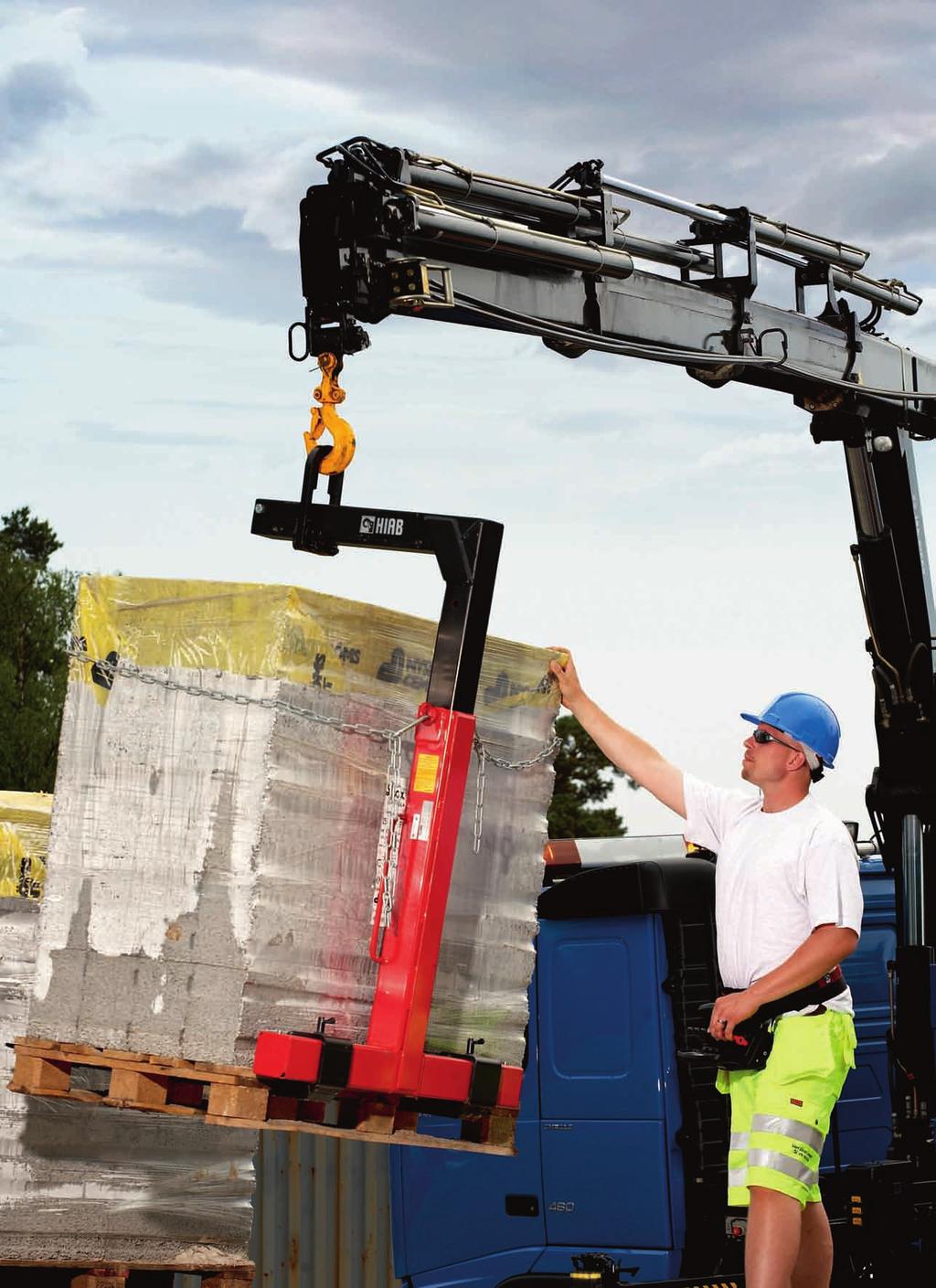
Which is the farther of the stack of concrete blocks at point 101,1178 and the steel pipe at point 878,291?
the steel pipe at point 878,291

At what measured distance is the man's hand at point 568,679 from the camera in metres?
6.71

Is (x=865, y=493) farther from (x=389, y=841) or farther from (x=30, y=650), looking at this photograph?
(x=30, y=650)

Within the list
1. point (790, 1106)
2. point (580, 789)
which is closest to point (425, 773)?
point (790, 1106)

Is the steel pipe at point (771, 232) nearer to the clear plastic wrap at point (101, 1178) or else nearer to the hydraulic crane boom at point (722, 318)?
the hydraulic crane boom at point (722, 318)

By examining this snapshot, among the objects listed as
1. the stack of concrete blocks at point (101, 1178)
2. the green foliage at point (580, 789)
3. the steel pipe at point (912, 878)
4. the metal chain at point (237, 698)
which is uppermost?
→ the green foliage at point (580, 789)

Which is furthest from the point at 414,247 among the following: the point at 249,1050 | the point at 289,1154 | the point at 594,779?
the point at 594,779

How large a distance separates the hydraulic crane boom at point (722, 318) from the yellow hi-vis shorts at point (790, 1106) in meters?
2.89

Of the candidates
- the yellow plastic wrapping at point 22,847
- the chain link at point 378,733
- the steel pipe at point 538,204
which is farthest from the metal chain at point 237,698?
the steel pipe at point 538,204

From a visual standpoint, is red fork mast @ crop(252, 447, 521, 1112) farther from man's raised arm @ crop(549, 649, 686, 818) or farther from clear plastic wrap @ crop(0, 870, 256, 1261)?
clear plastic wrap @ crop(0, 870, 256, 1261)

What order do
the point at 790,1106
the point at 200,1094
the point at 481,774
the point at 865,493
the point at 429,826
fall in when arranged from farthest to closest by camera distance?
1. the point at 865,493
2. the point at 481,774
3. the point at 200,1094
4. the point at 790,1106
5. the point at 429,826

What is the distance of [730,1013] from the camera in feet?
19.7

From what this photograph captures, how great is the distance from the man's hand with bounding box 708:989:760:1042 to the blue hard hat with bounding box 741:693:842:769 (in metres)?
0.91

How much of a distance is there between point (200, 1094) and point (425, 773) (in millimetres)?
1333

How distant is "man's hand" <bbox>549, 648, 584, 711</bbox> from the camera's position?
6707mm
